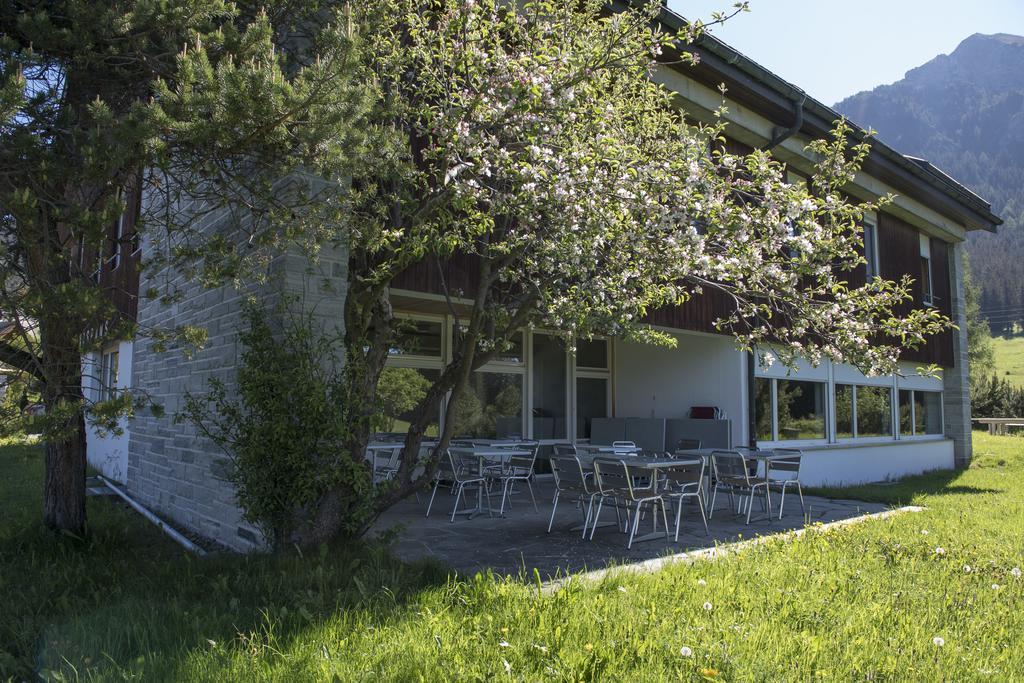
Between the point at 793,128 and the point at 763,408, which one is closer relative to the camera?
the point at 793,128

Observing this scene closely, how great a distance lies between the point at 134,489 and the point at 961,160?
17728 cm

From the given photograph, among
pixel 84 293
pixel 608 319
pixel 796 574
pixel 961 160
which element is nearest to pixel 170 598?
pixel 84 293

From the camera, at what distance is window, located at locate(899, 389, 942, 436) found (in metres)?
15.8

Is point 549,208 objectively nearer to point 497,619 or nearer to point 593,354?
point 497,619

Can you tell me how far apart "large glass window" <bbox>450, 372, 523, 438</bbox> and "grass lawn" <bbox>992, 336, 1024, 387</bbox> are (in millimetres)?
57729

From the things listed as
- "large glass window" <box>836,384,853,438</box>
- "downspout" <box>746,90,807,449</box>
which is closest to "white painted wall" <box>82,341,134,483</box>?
"downspout" <box>746,90,807,449</box>

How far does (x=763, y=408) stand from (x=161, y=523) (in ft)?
28.8

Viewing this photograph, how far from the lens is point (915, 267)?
1571 cm

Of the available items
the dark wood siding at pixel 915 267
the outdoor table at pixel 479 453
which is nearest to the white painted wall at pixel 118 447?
the outdoor table at pixel 479 453

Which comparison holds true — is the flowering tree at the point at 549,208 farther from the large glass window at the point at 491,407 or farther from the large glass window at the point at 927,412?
the large glass window at the point at 927,412

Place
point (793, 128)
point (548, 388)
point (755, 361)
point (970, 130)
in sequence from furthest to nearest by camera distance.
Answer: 1. point (970, 130)
2. point (548, 388)
3. point (755, 361)
4. point (793, 128)

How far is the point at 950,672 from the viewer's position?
3.33m

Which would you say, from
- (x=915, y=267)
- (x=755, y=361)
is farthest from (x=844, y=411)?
(x=915, y=267)

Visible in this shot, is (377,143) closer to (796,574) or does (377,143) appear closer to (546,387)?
(796,574)
